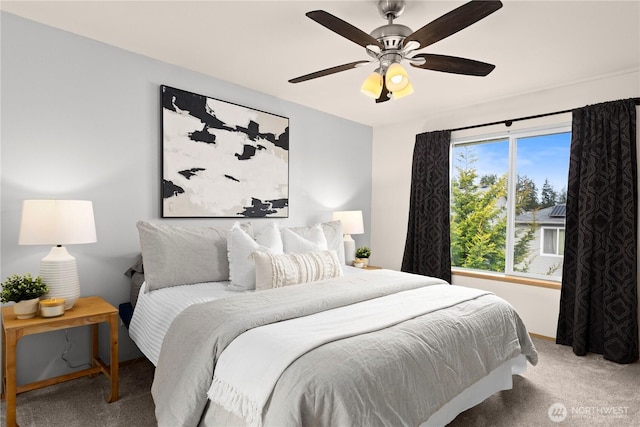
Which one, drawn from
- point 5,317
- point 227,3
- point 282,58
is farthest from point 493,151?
point 5,317

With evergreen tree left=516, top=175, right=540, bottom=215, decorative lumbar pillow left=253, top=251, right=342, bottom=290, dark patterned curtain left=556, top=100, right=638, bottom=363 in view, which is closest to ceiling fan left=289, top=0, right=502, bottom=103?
decorative lumbar pillow left=253, top=251, right=342, bottom=290

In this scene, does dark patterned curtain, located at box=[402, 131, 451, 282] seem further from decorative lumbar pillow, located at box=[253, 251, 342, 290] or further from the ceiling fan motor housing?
the ceiling fan motor housing

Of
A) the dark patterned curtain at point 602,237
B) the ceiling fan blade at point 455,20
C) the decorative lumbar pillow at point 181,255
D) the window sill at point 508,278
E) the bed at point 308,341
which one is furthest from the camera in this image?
the window sill at point 508,278

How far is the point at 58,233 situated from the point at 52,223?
67mm

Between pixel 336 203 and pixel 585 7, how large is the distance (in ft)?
9.66

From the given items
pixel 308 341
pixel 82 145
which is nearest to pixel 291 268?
pixel 308 341

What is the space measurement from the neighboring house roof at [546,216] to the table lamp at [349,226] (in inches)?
66.6

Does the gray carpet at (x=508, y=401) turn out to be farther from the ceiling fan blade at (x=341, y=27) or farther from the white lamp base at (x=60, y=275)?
the ceiling fan blade at (x=341, y=27)

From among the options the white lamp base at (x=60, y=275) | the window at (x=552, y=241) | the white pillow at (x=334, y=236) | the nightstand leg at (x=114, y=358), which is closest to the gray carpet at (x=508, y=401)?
the nightstand leg at (x=114, y=358)

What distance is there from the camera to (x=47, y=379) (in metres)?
2.45

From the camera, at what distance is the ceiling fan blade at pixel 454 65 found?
2066 millimetres

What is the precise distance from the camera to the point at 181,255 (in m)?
2.61

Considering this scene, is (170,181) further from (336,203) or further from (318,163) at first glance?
(336,203)

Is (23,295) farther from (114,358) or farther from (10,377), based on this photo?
(114,358)
